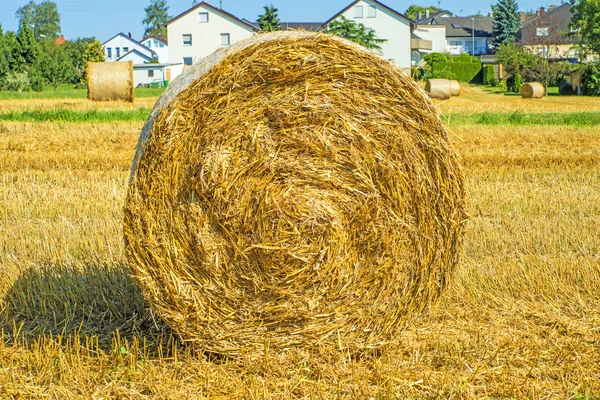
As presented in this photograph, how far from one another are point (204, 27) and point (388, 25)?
52.3ft

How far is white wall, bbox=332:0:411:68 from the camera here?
64312 mm

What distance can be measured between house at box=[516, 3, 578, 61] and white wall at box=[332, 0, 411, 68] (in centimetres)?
964

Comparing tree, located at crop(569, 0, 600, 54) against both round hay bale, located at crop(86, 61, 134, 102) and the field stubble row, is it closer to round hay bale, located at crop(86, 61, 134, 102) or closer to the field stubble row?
round hay bale, located at crop(86, 61, 134, 102)

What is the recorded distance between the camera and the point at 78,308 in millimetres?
5289

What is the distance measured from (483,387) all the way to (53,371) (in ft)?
7.87

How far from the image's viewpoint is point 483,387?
13.8 ft

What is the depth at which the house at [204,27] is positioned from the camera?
67125 millimetres

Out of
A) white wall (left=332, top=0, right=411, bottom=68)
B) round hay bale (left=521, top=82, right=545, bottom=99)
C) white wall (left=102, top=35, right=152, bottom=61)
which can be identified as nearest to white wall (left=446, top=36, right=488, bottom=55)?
white wall (left=332, top=0, right=411, bottom=68)

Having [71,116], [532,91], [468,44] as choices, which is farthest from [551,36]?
[71,116]

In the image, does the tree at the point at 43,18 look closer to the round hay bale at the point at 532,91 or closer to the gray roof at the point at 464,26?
the gray roof at the point at 464,26

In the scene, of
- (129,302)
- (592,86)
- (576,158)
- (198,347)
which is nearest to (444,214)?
(198,347)

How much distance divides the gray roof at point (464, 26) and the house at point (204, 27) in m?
43.5

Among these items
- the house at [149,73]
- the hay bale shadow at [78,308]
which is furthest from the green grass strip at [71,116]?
the house at [149,73]

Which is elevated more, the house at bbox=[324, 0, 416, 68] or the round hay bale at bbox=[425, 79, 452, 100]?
the house at bbox=[324, 0, 416, 68]
